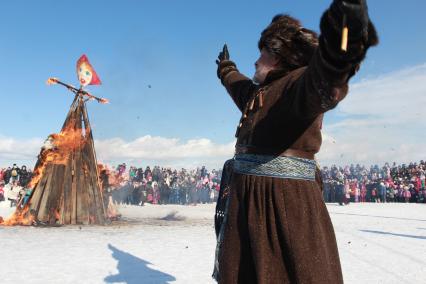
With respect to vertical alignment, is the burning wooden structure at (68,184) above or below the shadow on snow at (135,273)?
above

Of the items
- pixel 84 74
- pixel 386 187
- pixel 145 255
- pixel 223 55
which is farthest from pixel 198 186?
pixel 223 55

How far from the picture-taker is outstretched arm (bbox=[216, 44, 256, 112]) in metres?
2.57

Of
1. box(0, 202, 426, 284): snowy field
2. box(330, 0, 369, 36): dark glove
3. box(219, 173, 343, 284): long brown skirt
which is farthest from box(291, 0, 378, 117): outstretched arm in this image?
box(0, 202, 426, 284): snowy field

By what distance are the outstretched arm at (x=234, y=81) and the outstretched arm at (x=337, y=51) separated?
43.0 inches

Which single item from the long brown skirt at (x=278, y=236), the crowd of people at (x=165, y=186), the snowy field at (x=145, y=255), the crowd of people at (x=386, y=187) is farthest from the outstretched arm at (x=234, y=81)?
the crowd of people at (x=386, y=187)

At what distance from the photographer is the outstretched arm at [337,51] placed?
128cm

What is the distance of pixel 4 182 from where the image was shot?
21672 mm

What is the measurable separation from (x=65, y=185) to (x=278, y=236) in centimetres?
933

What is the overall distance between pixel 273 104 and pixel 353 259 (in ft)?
16.4

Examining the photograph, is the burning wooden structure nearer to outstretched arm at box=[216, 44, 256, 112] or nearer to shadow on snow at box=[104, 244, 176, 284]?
shadow on snow at box=[104, 244, 176, 284]

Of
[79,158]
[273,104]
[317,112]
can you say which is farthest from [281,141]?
[79,158]

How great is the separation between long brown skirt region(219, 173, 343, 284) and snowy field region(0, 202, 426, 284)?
2987 millimetres

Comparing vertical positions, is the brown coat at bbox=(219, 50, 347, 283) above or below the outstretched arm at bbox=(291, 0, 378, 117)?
below

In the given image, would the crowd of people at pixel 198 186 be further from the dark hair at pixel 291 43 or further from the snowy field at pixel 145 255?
the dark hair at pixel 291 43
